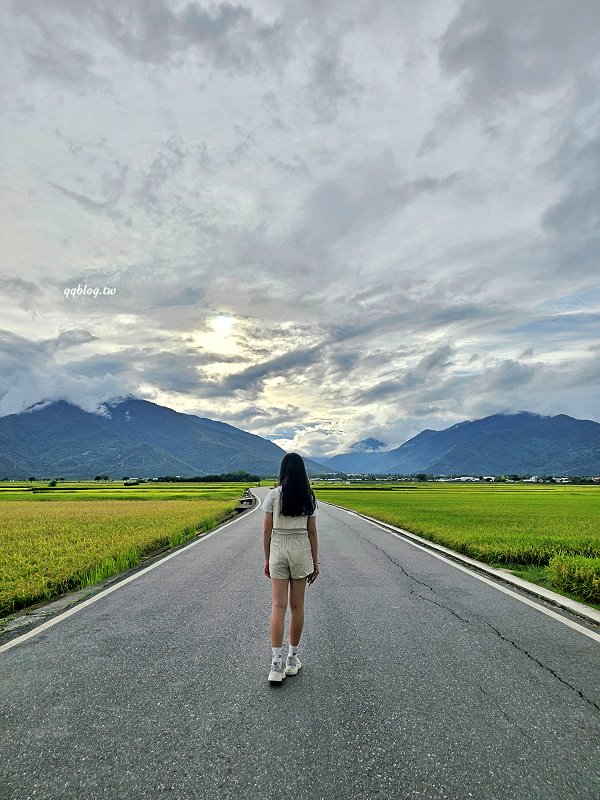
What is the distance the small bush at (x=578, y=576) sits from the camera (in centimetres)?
839

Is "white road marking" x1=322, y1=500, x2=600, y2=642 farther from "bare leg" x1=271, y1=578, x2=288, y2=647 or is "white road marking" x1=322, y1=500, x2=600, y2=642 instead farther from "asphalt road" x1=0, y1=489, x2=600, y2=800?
"bare leg" x1=271, y1=578, x2=288, y2=647

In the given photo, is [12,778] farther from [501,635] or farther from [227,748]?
[501,635]

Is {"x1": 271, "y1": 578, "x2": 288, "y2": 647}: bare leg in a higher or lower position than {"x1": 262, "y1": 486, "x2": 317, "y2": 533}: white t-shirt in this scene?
lower

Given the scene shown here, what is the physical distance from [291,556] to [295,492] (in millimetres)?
652

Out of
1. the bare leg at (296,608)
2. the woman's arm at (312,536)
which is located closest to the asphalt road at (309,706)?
the bare leg at (296,608)

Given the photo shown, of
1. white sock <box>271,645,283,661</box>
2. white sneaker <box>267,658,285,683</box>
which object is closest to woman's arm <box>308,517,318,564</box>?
white sock <box>271,645,283,661</box>

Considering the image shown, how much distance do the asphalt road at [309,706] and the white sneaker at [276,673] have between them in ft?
0.36

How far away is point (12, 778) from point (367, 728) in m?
2.41

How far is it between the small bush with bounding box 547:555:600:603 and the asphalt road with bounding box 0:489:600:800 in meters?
1.57

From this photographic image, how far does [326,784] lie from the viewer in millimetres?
3143

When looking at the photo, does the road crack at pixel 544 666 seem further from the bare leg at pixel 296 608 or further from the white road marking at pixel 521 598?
the bare leg at pixel 296 608

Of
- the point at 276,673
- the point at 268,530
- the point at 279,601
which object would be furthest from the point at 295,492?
the point at 276,673

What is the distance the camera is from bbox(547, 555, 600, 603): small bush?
27.5 feet

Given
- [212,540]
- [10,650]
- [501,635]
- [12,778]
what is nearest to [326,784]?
[12,778]
